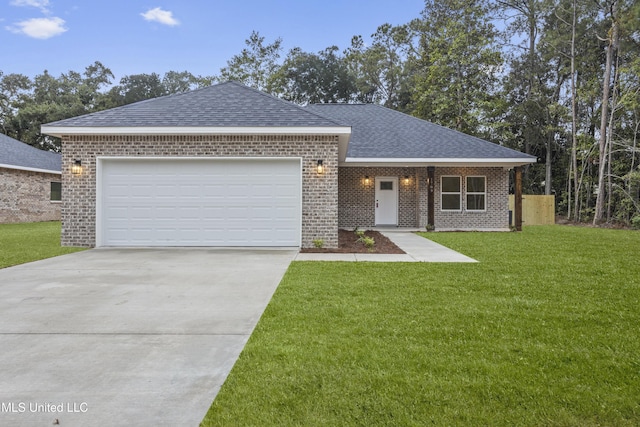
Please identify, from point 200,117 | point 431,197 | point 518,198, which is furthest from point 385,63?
point 200,117

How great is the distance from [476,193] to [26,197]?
69.2 ft

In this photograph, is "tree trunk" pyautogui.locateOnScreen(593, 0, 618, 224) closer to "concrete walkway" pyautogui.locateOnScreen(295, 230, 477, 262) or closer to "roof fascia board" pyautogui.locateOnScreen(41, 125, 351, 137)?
"concrete walkway" pyautogui.locateOnScreen(295, 230, 477, 262)

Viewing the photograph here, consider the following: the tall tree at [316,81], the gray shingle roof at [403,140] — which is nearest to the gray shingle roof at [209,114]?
the gray shingle roof at [403,140]

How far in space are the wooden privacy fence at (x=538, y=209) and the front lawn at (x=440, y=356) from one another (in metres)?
16.4

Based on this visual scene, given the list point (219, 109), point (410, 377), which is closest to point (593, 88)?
point (219, 109)

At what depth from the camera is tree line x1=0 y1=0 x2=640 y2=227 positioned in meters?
20.0

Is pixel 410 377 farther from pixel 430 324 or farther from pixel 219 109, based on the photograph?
pixel 219 109

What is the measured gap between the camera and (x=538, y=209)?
21.2m

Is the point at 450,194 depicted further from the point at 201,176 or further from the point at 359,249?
the point at 201,176

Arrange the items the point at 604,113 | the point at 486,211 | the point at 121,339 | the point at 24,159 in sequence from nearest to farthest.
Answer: the point at 121,339 < the point at 486,211 < the point at 24,159 < the point at 604,113

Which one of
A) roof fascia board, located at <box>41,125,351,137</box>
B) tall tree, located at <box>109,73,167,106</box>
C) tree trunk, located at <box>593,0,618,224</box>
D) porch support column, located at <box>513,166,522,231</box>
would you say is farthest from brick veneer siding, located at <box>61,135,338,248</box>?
tall tree, located at <box>109,73,167,106</box>

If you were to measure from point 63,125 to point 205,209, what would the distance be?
3.85 metres

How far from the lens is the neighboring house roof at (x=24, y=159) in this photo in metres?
18.4

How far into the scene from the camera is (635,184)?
18844 mm
